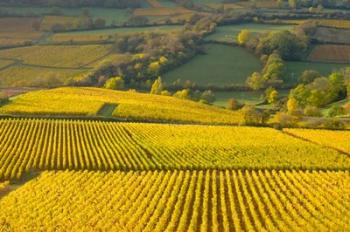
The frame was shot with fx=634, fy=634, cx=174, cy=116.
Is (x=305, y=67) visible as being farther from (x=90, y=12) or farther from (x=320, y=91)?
(x=90, y=12)

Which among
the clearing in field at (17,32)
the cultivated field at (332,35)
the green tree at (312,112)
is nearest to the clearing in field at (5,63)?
the clearing in field at (17,32)

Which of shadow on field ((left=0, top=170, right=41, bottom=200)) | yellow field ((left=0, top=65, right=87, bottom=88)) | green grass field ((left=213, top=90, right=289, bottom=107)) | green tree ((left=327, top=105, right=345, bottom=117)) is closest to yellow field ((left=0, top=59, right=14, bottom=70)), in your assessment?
yellow field ((left=0, top=65, right=87, bottom=88))

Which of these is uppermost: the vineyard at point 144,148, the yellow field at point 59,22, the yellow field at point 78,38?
the vineyard at point 144,148

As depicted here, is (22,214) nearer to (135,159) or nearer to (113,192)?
(113,192)

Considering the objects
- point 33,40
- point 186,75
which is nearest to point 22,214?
point 186,75

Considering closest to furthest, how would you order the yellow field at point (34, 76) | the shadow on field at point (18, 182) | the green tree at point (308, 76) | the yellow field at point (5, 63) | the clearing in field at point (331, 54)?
1. the shadow on field at point (18, 182)
2. the green tree at point (308, 76)
3. the yellow field at point (34, 76)
4. the clearing in field at point (331, 54)
5. the yellow field at point (5, 63)

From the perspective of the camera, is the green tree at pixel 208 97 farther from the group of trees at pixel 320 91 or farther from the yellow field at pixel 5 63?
the yellow field at pixel 5 63
